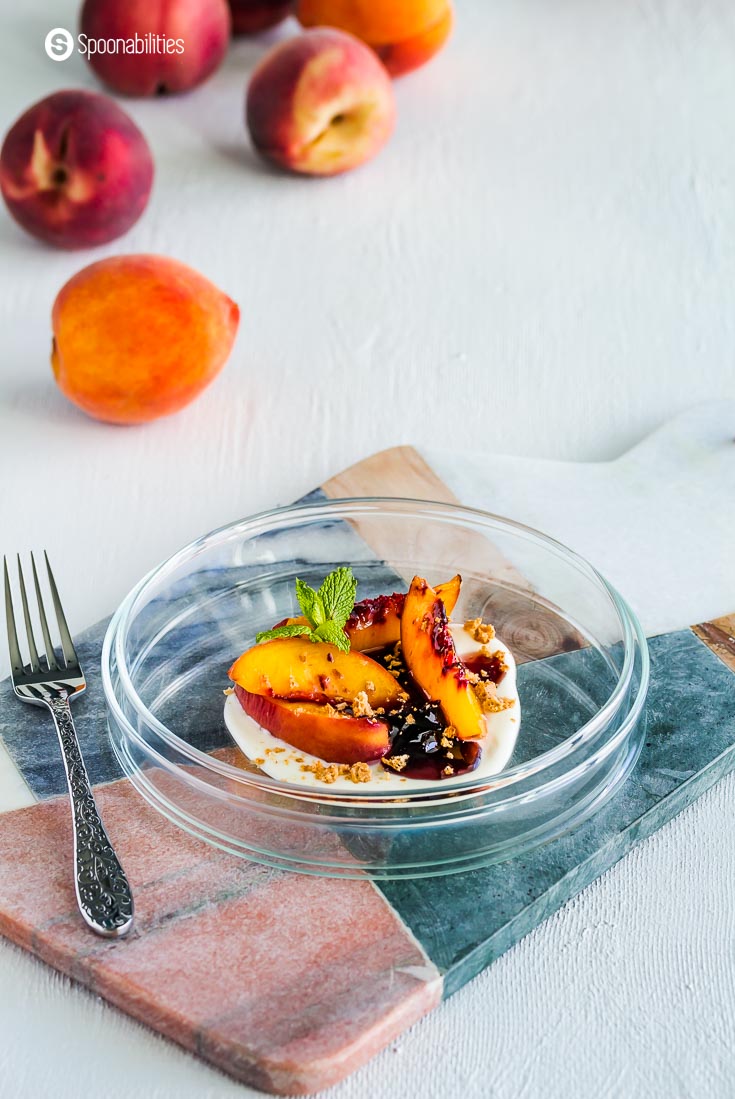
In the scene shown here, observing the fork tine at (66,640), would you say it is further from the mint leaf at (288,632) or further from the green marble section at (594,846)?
the green marble section at (594,846)

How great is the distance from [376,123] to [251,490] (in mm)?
847

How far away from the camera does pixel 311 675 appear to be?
1.04m

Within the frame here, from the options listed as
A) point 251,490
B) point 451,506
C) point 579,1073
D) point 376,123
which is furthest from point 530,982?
point 376,123

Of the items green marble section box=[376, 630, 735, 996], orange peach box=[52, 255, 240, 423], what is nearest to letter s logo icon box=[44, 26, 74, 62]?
orange peach box=[52, 255, 240, 423]

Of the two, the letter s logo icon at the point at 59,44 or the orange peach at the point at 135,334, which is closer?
the orange peach at the point at 135,334

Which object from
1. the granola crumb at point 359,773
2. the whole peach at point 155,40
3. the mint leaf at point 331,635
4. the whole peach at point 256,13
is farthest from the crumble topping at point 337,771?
the whole peach at point 256,13

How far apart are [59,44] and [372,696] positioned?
188cm

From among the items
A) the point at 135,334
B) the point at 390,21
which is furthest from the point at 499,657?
the point at 390,21

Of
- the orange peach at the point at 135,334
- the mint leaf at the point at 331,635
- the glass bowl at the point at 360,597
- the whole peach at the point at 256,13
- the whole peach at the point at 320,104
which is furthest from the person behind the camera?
the whole peach at the point at 256,13

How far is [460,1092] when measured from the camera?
0.83 meters

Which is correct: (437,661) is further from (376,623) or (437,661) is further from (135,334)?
(135,334)

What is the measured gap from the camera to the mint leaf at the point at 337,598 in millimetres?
1080

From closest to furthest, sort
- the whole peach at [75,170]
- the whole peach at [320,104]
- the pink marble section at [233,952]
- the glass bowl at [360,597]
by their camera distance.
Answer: the pink marble section at [233,952] → the glass bowl at [360,597] → the whole peach at [75,170] → the whole peach at [320,104]

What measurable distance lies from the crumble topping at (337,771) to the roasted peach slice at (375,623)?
14cm
